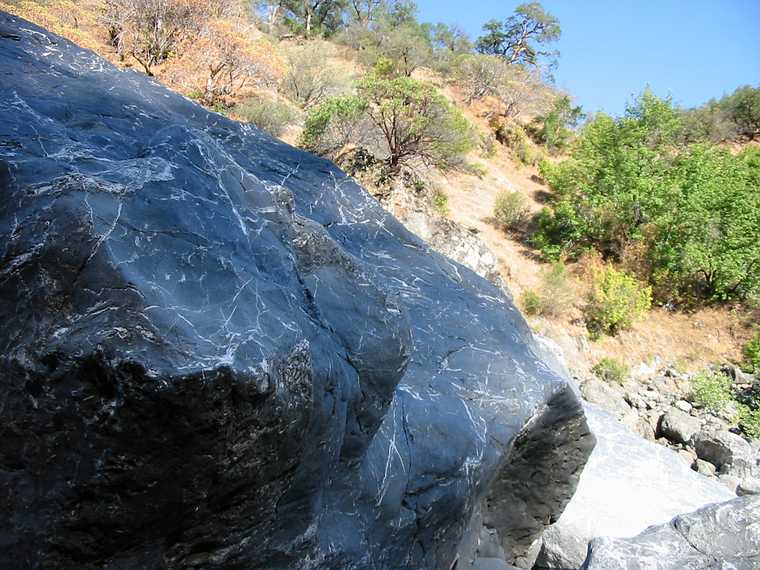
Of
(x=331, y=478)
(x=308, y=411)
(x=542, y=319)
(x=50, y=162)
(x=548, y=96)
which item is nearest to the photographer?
(x=308, y=411)

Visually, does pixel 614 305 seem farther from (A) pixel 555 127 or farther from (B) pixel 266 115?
(A) pixel 555 127

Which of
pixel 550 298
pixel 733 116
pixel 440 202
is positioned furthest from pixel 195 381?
pixel 733 116

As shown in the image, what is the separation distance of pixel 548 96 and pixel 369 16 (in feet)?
40.7

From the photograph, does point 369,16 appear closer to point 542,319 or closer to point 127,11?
point 127,11

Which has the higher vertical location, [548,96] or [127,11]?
[548,96]

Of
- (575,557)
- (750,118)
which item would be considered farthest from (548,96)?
(575,557)

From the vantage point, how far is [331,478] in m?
3.21

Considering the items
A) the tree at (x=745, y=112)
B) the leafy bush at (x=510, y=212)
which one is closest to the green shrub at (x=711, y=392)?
the leafy bush at (x=510, y=212)

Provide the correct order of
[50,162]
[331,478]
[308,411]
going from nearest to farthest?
[308,411] < [50,162] < [331,478]

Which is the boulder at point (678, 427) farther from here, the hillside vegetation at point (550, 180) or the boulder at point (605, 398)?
the hillside vegetation at point (550, 180)

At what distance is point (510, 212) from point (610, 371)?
6657mm

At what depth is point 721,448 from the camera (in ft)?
29.8

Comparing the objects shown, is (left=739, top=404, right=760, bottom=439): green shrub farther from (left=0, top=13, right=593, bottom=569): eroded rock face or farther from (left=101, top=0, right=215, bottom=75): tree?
(left=101, top=0, right=215, bottom=75): tree

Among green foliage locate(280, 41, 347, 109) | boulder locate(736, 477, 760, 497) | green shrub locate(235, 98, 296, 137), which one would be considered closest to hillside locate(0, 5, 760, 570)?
boulder locate(736, 477, 760, 497)
